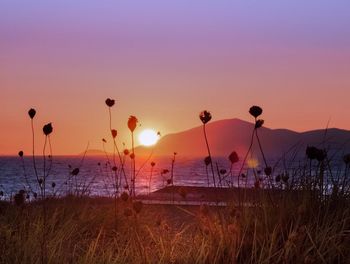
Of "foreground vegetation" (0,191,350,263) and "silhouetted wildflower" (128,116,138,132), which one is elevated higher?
"silhouetted wildflower" (128,116,138,132)

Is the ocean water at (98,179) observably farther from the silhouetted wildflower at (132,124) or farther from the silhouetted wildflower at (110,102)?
the silhouetted wildflower at (132,124)

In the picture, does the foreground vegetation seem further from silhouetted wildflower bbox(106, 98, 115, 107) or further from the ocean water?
silhouetted wildflower bbox(106, 98, 115, 107)

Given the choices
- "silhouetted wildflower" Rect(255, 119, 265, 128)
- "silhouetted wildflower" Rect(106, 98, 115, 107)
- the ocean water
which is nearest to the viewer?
"silhouetted wildflower" Rect(255, 119, 265, 128)

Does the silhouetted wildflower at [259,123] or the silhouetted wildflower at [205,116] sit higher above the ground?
the silhouetted wildflower at [205,116]

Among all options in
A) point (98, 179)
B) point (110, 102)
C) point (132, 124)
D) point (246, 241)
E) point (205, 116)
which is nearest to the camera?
point (132, 124)

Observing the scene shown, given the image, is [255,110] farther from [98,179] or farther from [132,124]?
[98,179]

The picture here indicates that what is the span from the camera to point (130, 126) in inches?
177

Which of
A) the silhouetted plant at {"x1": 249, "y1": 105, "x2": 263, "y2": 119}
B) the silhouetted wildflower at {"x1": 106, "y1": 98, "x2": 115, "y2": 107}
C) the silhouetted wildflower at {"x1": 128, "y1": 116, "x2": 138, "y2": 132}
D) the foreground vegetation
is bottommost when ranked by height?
the foreground vegetation

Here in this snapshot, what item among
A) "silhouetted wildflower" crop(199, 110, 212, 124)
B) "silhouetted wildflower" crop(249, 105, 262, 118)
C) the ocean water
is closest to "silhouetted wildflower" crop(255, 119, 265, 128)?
"silhouetted wildflower" crop(249, 105, 262, 118)

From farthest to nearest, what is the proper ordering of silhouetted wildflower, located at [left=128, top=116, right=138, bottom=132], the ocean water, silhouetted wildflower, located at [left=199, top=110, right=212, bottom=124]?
the ocean water, silhouetted wildflower, located at [left=199, top=110, right=212, bottom=124], silhouetted wildflower, located at [left=128, top=116, right=138, bottom=132]

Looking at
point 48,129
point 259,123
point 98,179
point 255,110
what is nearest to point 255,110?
point 255,110

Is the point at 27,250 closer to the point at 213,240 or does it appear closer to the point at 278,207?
the point at 213,240

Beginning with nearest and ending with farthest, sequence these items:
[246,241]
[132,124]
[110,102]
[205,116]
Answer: [132,124]
[205,116]
[246,241]
[110,102]

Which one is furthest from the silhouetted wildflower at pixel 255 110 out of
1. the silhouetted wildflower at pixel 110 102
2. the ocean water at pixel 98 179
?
the silhouetted wildflower at pixel 110 102
